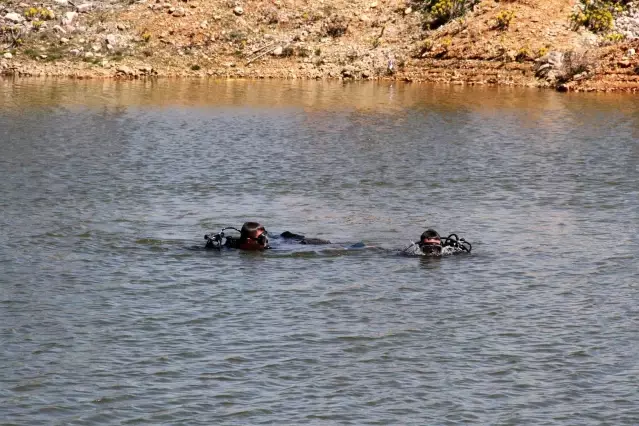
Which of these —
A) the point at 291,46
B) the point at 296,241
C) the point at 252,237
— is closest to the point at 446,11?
the point at 291,46

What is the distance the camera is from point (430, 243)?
27766 millimetres

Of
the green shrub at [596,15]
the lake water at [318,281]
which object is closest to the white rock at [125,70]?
the lake water at [318,281]

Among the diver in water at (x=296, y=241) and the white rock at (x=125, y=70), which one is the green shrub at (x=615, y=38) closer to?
the white rock at (x=125, y=70)

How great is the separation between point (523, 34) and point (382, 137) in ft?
85.4

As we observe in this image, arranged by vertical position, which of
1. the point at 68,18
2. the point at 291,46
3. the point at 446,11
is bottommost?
the point at 291,46

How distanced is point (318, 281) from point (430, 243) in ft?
10.8

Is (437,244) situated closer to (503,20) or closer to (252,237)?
(252,237)

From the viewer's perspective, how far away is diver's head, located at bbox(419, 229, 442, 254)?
2775cm

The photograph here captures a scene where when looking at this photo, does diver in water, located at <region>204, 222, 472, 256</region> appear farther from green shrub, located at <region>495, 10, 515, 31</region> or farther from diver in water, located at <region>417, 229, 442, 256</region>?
green shrub, located at <region>495, 10, 515, 31</region>

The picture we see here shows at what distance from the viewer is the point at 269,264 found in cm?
2738

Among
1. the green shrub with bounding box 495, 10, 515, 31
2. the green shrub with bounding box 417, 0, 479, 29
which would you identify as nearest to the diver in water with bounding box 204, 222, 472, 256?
the green shrub with bounding box 495, 10, 515, 31

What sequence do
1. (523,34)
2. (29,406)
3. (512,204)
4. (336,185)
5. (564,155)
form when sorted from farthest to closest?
(523,34), (564,155), (336,185), (512,204), (29,406)

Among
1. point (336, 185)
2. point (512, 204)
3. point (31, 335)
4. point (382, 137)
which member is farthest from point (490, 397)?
point (382, 137)

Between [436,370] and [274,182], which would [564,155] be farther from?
[436,370]
